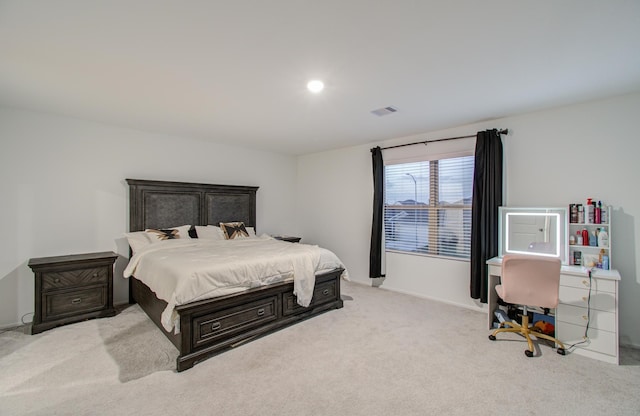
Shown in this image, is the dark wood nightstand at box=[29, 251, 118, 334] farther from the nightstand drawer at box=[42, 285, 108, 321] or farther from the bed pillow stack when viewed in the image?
the bed pillow stack

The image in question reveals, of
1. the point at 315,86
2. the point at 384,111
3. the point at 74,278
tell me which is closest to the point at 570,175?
the point at 384,111

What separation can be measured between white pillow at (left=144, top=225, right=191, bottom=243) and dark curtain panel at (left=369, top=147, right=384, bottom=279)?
2.89 metres

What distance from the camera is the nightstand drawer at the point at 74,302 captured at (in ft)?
10.1

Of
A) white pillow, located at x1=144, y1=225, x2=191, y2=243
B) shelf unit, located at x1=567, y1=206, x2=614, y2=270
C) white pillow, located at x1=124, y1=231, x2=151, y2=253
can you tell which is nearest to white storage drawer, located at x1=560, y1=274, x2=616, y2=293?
shelf unit, located at x1=567, y1=206, x2=614, y2=270

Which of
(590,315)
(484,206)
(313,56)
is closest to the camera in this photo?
(313,56)

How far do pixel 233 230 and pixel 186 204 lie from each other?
2.72 feet

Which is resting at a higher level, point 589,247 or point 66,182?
point 66,182

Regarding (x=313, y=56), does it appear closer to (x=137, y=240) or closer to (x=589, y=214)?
(x=589, y=214)

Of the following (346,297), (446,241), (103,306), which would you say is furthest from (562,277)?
(103,306)

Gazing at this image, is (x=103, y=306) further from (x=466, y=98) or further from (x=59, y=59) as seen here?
(x=466, y=98)

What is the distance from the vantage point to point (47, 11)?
1607 mm

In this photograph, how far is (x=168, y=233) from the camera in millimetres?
4062

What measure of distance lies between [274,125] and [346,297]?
2.67 m

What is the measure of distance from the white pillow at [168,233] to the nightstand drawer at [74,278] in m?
0.66
